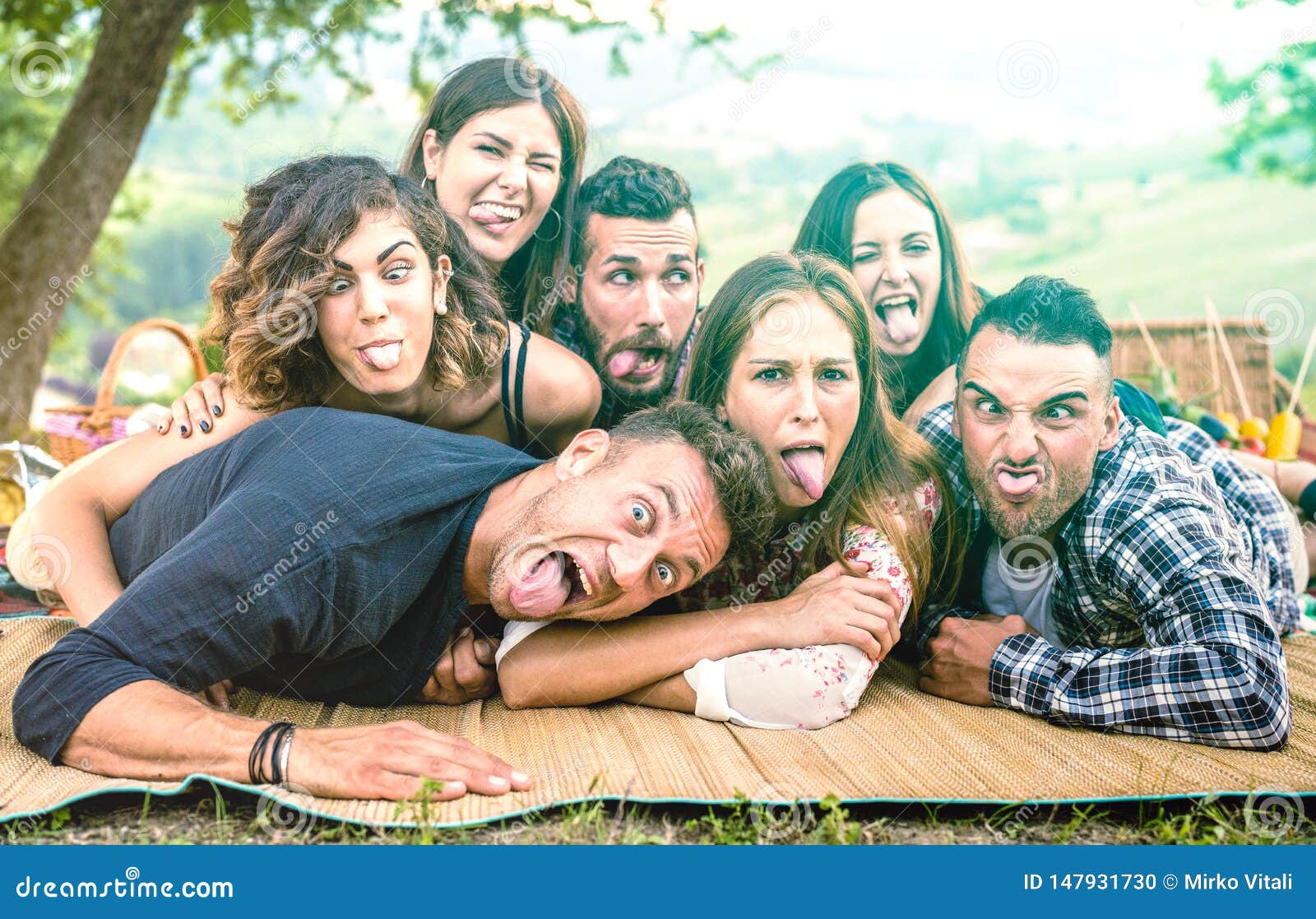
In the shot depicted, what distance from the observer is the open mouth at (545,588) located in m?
3.27

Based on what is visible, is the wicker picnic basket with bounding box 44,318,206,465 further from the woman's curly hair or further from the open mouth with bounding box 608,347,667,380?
the open mouth with bounding box 608,347,667,380

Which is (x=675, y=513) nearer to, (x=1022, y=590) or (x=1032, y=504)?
(x=1032, y=504)

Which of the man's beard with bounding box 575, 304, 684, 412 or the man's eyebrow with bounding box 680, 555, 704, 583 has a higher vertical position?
the man's beard with bounding box 575, 304, 684, 412

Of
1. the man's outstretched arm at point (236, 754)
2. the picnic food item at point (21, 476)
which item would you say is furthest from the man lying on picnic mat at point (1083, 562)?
the picnic food item at point (21, 476)

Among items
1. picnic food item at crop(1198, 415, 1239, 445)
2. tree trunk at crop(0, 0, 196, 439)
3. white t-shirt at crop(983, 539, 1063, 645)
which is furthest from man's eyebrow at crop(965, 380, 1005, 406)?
tree trunk at crop(0, 0, 196, 439)

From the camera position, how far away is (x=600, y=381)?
4.43 meters

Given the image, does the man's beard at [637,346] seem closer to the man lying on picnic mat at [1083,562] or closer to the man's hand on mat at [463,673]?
the man lying on picnic mat at [1083,562]

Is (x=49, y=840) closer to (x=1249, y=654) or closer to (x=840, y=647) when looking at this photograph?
(x=840, y=647)

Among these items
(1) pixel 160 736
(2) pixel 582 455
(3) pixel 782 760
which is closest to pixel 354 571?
(1) pixel 160 736

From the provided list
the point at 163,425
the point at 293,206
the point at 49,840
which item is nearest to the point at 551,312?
the point at 293,206

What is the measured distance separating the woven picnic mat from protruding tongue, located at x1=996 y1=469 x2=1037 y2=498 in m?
0.77

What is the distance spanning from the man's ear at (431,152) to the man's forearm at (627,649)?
2132mm

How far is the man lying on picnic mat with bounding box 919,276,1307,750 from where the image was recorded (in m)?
3.33

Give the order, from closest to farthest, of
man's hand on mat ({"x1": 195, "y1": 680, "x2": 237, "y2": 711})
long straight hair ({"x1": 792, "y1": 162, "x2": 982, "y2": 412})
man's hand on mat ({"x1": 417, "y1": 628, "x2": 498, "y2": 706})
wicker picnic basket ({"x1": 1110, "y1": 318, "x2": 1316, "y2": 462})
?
man's hand on mat ({"x1": 195, "y1": 680, "x2": 237, "y2": 711})
man's hand on mat ({"x1": 417, "y1": 628, "x2": 498, "y2": 706})
long straight hair ({"x1": 792, "y1": 162, "x2": 982, "y2": 412})
wicker picnic basket ({"x1": 1110, "y1": 318, "x2": 1316, "y2": 462})
